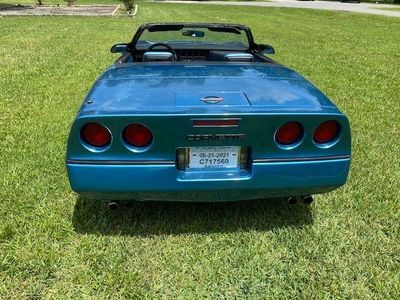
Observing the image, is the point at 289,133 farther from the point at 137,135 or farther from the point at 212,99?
the point at 137,135

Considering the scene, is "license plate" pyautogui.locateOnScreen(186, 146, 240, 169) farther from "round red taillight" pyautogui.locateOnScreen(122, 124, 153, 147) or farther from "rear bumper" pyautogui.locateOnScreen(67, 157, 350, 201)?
"round red taillight" pyautogui.locateOnScreen(122, 124, 153, 147)

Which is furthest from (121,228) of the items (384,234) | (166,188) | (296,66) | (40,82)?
(296,66)

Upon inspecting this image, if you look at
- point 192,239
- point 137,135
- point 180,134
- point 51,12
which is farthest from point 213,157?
point 51,12

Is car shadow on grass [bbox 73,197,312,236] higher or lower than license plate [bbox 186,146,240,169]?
lower

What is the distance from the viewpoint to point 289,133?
2.42m

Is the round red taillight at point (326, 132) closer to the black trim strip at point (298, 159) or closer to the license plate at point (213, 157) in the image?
the black trim strip at point (298, 159)

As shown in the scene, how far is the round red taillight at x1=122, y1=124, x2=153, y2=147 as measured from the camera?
2.30 metres

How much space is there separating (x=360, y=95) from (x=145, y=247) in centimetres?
498

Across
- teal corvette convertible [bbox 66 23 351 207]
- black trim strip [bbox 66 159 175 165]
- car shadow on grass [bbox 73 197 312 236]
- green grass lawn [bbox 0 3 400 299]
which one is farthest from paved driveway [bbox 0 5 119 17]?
black trim strip [bbox 66 159 175 165]

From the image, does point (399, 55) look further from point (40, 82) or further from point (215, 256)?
point (215, 256)

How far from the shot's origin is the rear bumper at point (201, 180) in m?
2.33

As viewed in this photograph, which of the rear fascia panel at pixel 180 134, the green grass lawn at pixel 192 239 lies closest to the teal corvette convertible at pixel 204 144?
the rear fascia panel at pixel 180 134

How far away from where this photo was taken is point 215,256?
8.27ft

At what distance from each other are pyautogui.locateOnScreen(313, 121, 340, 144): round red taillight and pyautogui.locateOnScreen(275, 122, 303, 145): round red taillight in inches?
4.3
